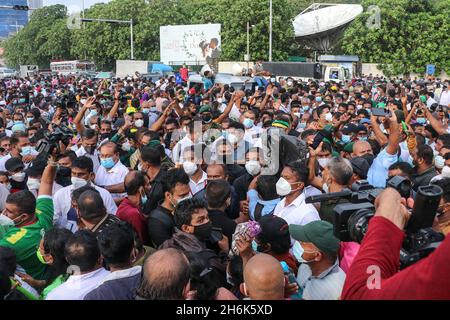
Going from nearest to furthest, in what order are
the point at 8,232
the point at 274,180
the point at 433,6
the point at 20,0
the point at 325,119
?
the point at 8,232 → the point at 274,180 → the point at 325,119 → the point at 433,6 → the point at 20,0

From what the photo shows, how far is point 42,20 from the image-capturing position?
59469 millimetres

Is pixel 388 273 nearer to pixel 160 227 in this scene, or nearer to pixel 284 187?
pixel 160 227

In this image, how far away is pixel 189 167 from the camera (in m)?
5.33

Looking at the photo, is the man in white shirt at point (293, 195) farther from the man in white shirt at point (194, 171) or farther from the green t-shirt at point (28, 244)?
the green t-shirt at point (28, 244)

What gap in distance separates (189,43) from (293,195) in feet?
118

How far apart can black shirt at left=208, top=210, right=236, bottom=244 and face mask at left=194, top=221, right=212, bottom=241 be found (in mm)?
280

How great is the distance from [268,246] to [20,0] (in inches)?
6838

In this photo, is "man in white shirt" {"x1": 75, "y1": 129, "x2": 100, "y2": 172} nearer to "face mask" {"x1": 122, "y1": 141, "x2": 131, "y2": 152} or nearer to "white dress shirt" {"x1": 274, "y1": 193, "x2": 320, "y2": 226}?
"face mask" {"x1": 122, "y1": 141, "x2": 131, "y2": 152}

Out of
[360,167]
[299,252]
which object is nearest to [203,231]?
[299,252]

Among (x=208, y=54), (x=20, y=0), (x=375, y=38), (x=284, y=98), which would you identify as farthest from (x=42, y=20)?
(x=20, y=0)

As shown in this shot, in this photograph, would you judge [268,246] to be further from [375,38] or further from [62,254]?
[375,38]

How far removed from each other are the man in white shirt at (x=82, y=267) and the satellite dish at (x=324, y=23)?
118 ft

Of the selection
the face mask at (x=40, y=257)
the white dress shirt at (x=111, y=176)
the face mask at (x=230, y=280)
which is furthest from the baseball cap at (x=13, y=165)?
the face mask at (x=230, y=280)

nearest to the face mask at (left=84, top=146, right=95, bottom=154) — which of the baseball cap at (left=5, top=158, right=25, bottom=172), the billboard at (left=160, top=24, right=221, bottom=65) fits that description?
the baseball cap at (left=5, top=158, right=25, bottom=172)
